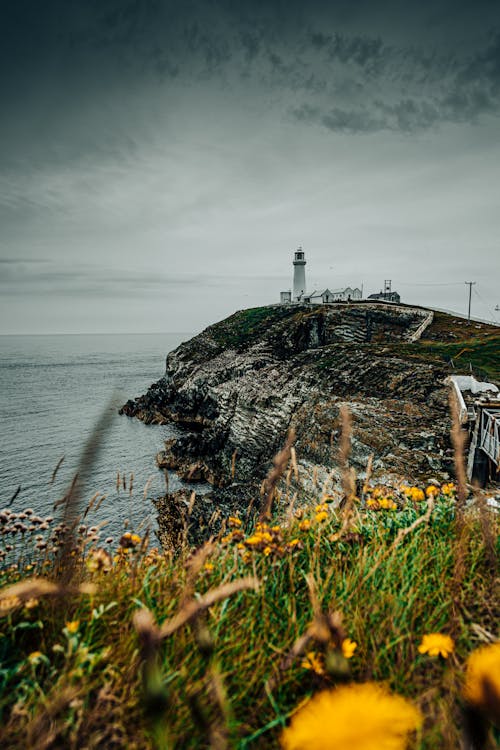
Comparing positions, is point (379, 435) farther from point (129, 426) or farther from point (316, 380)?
point (129, 426)

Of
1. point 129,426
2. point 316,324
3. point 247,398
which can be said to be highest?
point 316,324

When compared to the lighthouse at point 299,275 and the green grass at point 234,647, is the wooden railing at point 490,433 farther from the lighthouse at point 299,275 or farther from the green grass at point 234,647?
the lighthouse at point 299,275

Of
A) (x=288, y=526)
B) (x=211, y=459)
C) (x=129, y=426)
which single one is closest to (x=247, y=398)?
(x=211, y=459)

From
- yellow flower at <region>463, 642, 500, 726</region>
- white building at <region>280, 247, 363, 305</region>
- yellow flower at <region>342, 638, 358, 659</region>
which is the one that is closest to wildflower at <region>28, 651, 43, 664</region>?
yellow flower at <region>342, 638, 358, 659</region>

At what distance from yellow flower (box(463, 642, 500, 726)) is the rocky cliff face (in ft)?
10.2

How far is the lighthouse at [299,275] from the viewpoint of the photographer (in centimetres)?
8394

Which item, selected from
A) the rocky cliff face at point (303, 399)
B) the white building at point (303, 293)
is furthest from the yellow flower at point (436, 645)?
the white building at point (303, 293)

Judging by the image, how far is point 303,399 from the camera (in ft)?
110

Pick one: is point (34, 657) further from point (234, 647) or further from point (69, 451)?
point (69, 451)

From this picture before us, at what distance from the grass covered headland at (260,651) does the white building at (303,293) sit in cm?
7423

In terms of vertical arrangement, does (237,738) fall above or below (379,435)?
above

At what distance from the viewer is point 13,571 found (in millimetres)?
2902

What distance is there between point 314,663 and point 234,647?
441mm

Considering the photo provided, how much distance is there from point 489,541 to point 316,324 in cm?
5410
